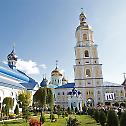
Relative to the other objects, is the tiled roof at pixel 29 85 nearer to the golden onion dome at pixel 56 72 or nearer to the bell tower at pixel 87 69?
the bell tower at pixel 87 69

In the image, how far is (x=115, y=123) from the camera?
18547mm

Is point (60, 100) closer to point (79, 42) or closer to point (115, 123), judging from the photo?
point (79, 42)

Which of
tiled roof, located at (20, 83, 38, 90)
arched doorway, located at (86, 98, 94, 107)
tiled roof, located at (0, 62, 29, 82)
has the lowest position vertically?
arched doorway, located at (86, 98, 94, 107)

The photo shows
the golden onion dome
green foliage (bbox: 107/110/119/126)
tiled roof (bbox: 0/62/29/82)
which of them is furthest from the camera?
the golden onion dome

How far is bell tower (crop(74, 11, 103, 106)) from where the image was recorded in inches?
2496

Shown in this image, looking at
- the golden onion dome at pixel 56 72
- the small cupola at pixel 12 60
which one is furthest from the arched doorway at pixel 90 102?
the small cupola at pixel 12 60

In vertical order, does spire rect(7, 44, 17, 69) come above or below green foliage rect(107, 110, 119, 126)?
above

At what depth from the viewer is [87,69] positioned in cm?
6512

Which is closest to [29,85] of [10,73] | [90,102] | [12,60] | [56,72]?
[10,73]

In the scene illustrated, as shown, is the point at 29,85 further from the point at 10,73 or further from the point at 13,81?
the point at 13,81

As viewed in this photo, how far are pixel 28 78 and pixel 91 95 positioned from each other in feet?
63.3

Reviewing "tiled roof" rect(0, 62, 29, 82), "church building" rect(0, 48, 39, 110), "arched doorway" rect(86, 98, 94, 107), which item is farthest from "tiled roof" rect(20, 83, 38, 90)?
"arched doorway" rect(86, 98, 94, 107)

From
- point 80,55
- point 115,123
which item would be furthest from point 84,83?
point 115,123

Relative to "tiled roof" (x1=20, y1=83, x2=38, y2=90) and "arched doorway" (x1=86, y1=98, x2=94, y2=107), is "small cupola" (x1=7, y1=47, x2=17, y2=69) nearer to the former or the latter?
"tiled roof" (x1=20, y1=83, x2=38, y2=90)
